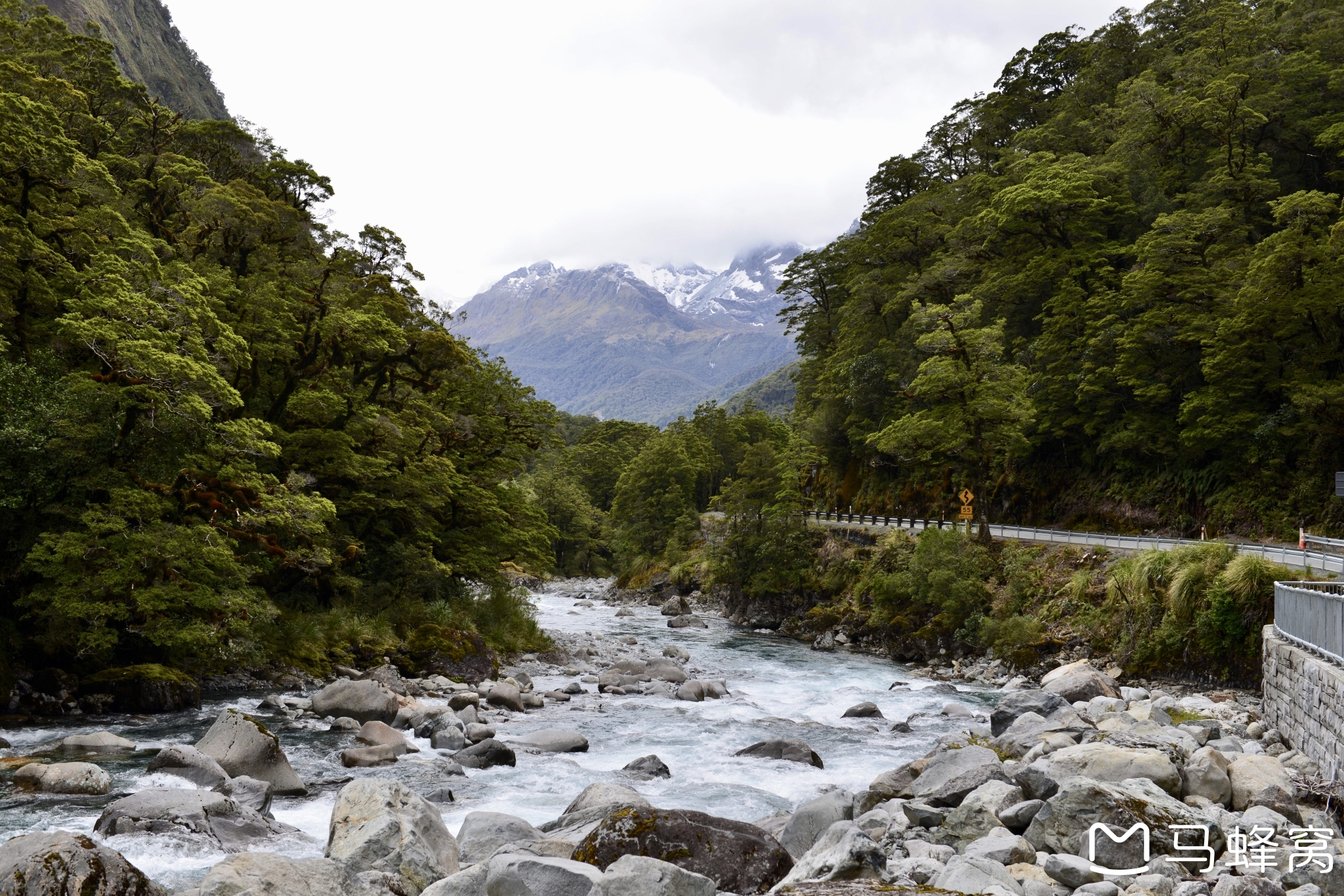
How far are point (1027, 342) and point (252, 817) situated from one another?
39.6m

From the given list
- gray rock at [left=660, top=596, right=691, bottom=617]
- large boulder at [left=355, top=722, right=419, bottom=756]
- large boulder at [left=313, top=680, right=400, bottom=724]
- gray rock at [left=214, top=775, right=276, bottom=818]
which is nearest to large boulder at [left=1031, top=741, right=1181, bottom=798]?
gray rock at [left=214, top=775, right=276, bottom=818]

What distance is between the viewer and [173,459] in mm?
18438

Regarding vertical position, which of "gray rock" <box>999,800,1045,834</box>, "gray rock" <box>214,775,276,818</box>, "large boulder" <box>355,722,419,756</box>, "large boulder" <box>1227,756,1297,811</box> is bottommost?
"large boulder" <box>355,722,419,756</box>

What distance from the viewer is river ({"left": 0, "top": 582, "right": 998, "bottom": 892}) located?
35.3 ft

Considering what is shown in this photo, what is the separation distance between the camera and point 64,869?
6.92 metres

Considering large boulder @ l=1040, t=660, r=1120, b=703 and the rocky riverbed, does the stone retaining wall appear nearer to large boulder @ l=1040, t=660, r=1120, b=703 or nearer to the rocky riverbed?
the rocky riverbed

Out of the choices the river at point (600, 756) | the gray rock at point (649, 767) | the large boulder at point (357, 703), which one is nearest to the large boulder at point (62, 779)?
the river at point (600, 756)

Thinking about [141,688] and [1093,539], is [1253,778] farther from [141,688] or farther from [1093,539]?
[1093,539]

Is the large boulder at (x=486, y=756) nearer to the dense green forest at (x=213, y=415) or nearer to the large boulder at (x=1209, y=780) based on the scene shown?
the dense green forest at (x=213, y=415)

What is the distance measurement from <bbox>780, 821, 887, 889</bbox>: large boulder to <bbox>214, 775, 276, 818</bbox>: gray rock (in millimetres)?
7497

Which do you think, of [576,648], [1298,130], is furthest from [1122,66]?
[576,648]

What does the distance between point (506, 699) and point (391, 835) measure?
1281cm

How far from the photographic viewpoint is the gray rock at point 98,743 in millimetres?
13773

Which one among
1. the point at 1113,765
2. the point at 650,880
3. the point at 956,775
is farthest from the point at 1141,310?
the point at 650,880
